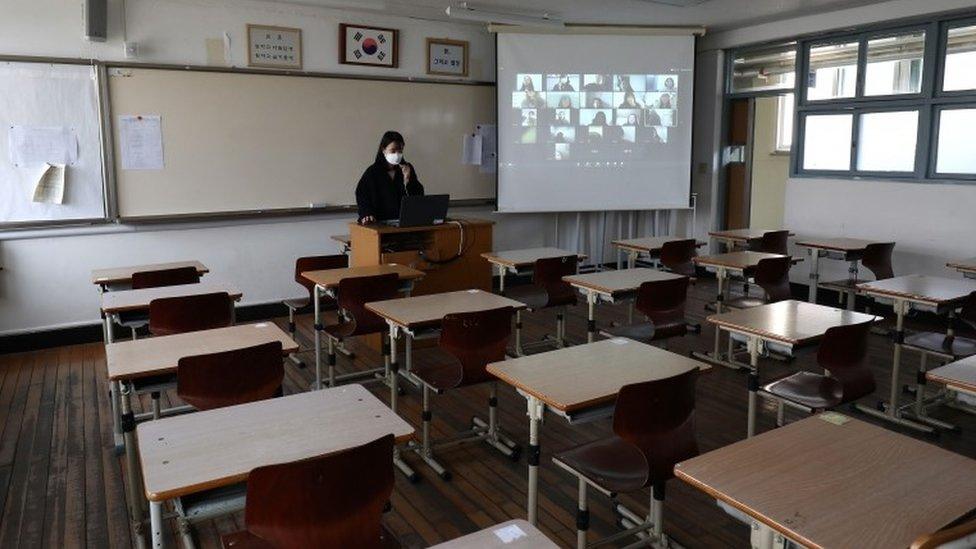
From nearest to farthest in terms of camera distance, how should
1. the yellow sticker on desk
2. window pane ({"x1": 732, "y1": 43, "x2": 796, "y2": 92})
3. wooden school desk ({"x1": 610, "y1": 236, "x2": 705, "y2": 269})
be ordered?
the yellow sticker on desk, wooden school desk ({"x1": 610, "y1": 236, "x2": 705, "y2": 269}), window pane ({"x1": 732, "y1": 43, "x2": 796, "y2": 92})

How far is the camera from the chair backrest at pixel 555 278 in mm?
5098

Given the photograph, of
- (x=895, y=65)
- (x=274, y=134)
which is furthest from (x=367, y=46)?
(x=895, y=65)

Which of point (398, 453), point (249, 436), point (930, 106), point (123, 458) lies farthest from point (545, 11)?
point (249, 436)

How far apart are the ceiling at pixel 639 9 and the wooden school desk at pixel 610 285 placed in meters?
3.61

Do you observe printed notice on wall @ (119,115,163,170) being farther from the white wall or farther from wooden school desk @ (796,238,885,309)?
the white wall

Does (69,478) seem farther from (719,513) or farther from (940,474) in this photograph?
(940,474)

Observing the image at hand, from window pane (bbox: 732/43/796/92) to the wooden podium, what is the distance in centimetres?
405

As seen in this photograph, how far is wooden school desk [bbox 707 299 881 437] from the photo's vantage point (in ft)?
10.6

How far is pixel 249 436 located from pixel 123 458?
2078 mm

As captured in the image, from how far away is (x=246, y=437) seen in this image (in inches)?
80.4

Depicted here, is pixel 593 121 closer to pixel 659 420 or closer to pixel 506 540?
pixel 659 420

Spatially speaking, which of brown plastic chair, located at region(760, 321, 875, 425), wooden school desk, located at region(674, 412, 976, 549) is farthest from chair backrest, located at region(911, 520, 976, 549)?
brown plastic chair, located at region(760, 321, 875, 425)

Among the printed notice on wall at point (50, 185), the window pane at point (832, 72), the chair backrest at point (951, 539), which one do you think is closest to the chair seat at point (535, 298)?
the chair backrest at point (951, 539)

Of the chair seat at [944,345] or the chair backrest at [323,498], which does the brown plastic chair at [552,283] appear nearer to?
the chair seat at [944,345]
